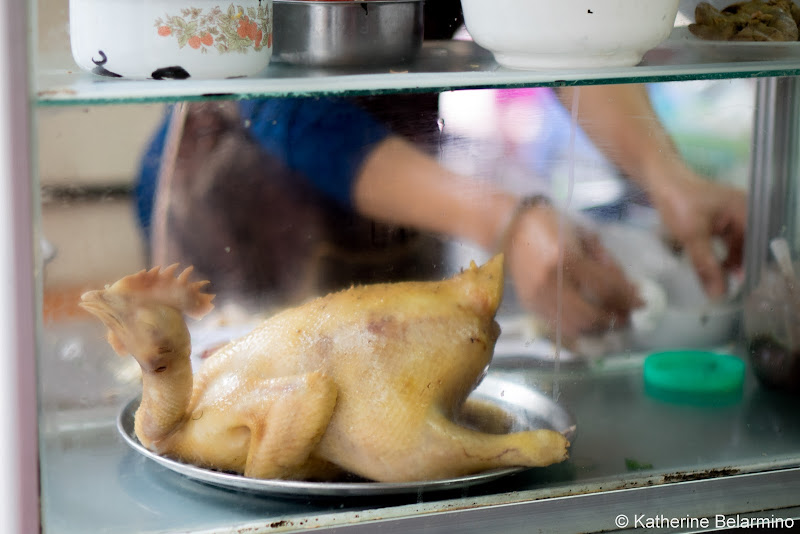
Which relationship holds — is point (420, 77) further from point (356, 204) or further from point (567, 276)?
point (567, 276)

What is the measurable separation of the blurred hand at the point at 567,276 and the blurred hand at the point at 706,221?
0.29ft

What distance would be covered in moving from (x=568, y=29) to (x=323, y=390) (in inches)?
16.0

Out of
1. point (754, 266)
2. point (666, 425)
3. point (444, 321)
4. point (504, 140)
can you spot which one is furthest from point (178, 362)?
point (754, 266)

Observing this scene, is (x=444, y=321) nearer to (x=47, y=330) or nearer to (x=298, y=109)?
(x=298, y=109)

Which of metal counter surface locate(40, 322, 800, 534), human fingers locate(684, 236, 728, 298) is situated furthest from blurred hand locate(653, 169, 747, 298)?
metal counter surface locate(40, 322, 800, 534)

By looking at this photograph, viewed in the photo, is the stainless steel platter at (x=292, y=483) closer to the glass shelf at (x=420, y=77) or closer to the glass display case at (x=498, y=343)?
the glass display case at (x=498, y=343)

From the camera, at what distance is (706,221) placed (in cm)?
107

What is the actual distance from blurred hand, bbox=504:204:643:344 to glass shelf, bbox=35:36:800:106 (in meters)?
0.19

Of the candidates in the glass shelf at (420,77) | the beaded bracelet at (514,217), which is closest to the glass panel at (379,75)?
the glass shelf at (420,77)

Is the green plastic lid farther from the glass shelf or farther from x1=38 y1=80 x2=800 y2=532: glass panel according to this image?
the glass shelf

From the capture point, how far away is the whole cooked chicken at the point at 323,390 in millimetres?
857

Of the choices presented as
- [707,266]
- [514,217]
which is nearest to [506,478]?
[514,217]

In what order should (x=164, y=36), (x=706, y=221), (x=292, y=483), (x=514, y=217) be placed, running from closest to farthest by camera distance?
(x=164, y=36) → (x=292, y=483) → (x=514, y=217) → (x=706, y=221)

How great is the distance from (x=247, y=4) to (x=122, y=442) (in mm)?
442
